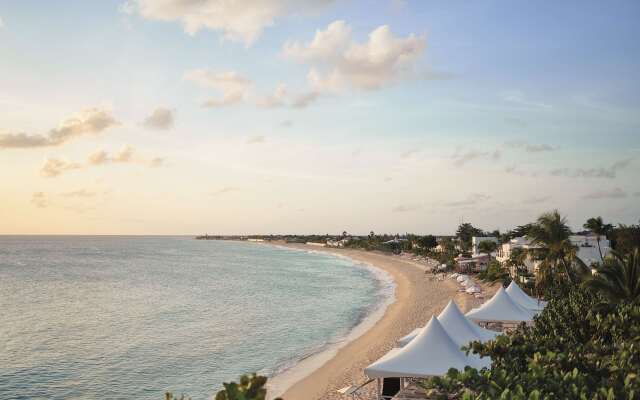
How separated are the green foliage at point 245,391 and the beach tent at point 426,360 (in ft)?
24.1

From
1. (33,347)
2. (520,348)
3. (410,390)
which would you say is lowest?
(33,347)

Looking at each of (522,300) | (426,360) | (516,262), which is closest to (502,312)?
(522,300)

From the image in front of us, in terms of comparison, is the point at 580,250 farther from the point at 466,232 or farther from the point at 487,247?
the point at 466,232

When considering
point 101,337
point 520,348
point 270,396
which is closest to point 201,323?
point 101,337

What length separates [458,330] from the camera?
48.9ft

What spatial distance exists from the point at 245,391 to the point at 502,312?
17.2 m

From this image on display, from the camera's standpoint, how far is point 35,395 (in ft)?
64.0

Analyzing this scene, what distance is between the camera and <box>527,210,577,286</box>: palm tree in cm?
2870

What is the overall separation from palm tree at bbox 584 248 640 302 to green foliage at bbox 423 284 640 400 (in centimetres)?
468

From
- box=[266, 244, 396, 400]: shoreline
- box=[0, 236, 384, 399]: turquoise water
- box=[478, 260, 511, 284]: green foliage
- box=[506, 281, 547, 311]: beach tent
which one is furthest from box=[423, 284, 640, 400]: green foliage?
box=[478, 260, 511, 284]: green foliage

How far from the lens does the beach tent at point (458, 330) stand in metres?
14.7

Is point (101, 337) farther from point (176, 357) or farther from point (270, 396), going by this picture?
point (270, 396)

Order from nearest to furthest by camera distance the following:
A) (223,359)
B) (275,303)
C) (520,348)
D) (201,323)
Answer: (520,348) → (223,359) → (201,323) → (275,303)

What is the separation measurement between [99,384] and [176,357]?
433 centimetres
